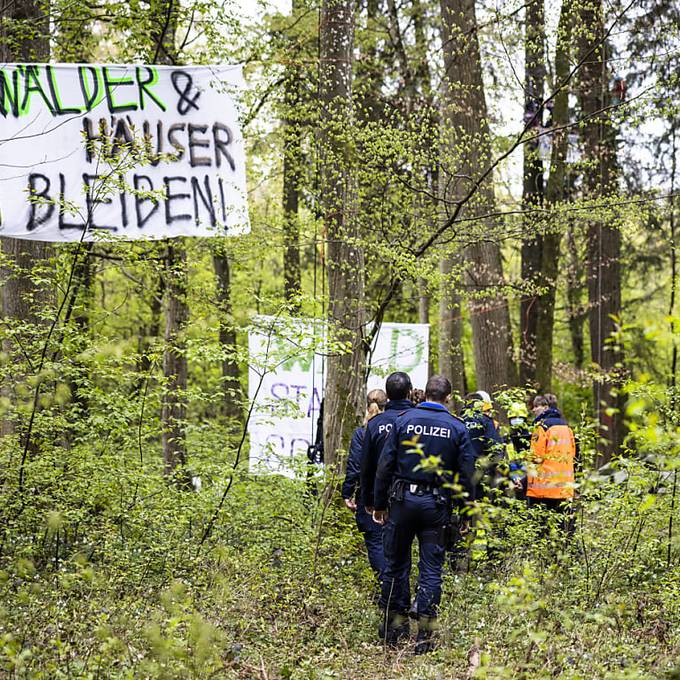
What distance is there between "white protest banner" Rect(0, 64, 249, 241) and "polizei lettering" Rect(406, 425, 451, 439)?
2.52 metres

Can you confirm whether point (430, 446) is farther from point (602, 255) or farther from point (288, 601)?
point (602, 255)

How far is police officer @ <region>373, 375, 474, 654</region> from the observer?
6484mm

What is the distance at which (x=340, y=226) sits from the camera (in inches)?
353

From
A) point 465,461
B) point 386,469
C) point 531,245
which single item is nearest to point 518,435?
point 465,461

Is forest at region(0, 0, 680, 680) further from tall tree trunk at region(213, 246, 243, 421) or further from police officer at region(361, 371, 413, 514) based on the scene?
police officer at region(361, 371, 413, 514)

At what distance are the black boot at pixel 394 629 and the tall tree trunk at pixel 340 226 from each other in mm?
2329

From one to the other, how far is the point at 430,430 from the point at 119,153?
10.8 feet

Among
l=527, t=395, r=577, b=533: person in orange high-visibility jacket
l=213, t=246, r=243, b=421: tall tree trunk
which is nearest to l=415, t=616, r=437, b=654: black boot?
l=527, t=395, r=577, b=533: person in orange high-visibility jacket

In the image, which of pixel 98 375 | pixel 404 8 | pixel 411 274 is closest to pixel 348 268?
pixel 411 274

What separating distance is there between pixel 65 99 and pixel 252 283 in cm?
1538

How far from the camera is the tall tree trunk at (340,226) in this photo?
894 cm

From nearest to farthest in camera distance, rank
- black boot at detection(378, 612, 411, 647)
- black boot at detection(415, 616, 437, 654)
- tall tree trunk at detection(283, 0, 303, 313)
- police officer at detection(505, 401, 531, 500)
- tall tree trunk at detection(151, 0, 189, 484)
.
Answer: police officer at detection(505, 401, 531, 500), black boot at detection(415, 616, 437, 654), black boot at detection(378, 612, 411, 647), tall tree trunk at detection(151, 0, 189, 484), tall tree trunk at detection(283, 0, 303, 313)

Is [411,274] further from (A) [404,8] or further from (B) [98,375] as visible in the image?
(A) [404,8]

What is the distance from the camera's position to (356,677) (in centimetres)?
557
